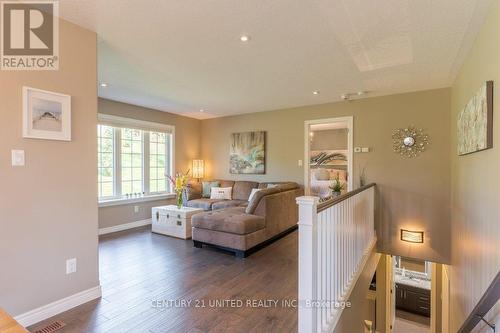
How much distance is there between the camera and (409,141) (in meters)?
4.25

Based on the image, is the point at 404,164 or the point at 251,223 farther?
the point at 404,164

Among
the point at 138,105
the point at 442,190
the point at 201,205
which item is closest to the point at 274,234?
the point at 201,205

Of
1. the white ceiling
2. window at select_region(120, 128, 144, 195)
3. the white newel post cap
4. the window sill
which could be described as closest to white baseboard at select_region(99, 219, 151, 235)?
the window sill

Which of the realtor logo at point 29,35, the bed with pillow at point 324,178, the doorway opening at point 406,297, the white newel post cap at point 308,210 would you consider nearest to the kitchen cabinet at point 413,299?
the doorway opening at point 406,297

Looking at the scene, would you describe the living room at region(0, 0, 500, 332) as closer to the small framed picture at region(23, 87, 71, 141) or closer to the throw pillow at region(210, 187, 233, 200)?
the small framed picture at region(23, 87, 71, 141)

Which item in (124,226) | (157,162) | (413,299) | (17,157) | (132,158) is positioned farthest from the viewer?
(413,299)

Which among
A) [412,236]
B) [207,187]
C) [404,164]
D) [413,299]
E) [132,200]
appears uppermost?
[404,164]

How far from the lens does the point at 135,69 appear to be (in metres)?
3.26

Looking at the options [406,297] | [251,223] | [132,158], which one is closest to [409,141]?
[251,223]

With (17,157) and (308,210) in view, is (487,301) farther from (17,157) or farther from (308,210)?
(17,157)

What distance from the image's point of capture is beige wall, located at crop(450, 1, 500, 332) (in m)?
1.83

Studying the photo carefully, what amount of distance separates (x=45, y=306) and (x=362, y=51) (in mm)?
3855

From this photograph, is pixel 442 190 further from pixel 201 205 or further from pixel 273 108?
pixel 201 205

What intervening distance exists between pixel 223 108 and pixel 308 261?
4434 mm
